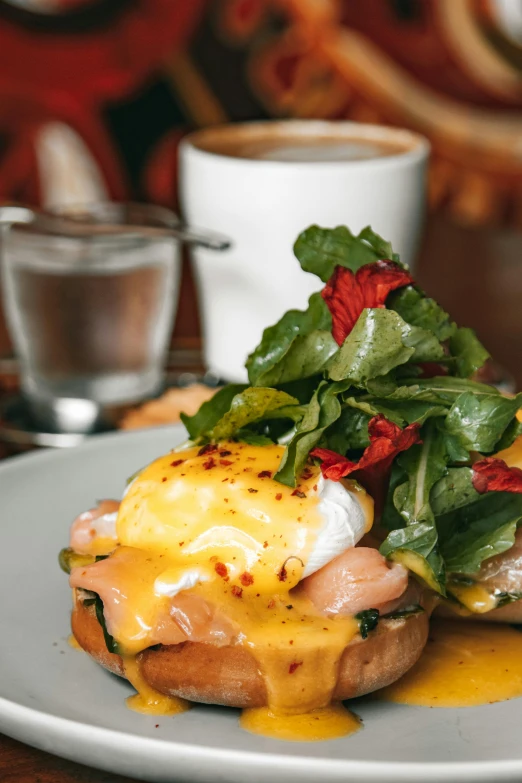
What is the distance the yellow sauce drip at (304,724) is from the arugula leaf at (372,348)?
34 centimetres

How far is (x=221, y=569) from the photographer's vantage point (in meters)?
1.00

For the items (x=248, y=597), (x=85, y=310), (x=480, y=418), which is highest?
(x=480, y=418)

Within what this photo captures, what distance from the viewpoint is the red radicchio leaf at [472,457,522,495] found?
109cm

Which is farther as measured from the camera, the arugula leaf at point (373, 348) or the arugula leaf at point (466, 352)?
the arugula leaf at point (466, 352)

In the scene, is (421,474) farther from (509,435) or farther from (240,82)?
(240,82)

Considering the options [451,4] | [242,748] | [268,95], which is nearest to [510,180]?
[451,4]

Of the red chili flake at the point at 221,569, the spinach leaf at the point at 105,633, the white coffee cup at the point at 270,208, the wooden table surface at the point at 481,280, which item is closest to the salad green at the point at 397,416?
the red chili flake at the point at 221,569

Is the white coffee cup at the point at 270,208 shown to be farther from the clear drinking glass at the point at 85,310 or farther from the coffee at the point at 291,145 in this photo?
the clear drinking glass at the point at 85,310

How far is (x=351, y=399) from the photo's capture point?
110 cm

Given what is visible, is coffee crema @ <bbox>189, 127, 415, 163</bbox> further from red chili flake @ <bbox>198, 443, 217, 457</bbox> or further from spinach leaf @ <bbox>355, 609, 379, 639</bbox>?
spinach leaf @ <bbox>355, 609, 379, 639</bbox>

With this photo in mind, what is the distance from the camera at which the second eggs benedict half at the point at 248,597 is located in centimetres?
96

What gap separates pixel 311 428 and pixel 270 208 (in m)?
1.03

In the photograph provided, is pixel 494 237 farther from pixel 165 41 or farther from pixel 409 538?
pixel 409 538

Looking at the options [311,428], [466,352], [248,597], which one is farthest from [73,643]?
[466,352]
